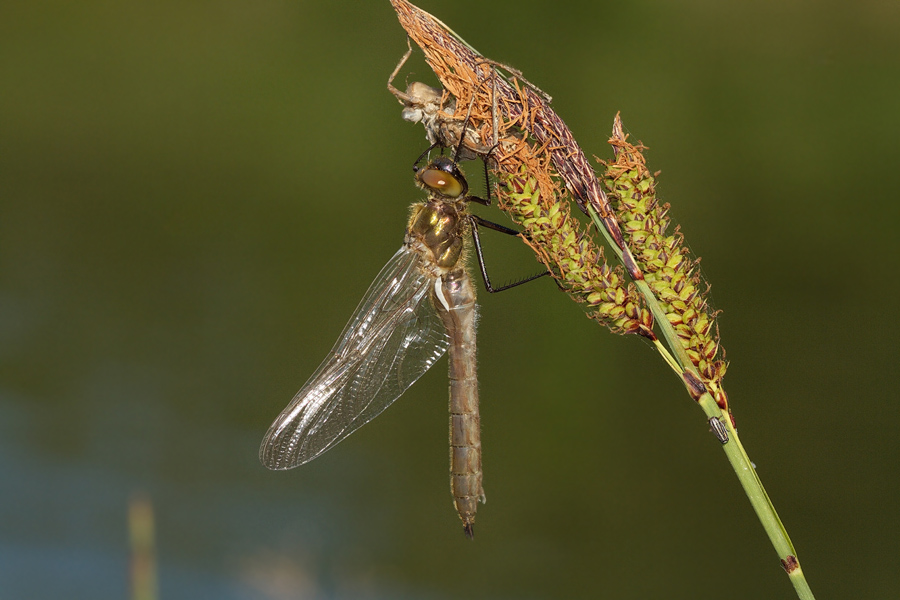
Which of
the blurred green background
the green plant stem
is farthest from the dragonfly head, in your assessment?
the blurred green background

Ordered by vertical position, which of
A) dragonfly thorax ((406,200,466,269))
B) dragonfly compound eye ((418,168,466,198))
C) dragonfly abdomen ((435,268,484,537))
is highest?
dragonfly compound eye ((418,168,466,198))

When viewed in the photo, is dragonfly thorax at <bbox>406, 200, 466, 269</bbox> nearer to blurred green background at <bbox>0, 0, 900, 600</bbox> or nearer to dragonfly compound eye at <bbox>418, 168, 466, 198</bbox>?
dragonfly compound eye at <bbox>418, 168, 466, 198</bbox>

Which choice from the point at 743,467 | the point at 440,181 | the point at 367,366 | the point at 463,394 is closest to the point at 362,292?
the point at 367,366

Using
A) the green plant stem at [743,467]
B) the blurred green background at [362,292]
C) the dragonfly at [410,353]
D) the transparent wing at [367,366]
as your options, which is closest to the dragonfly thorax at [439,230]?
the dragonfly at [410,353]

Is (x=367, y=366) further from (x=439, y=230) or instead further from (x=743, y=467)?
(x=743, y=467)

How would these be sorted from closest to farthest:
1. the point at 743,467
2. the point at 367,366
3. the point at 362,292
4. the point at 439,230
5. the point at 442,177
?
the point at 743,467, the point at 442,177, the point at 439,230, the point at 367,366, the point at 362,292

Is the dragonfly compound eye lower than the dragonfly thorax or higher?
higher

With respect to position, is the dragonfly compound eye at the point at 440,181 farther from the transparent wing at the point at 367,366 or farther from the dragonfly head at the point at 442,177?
the transparent wing at the point at 367,366
